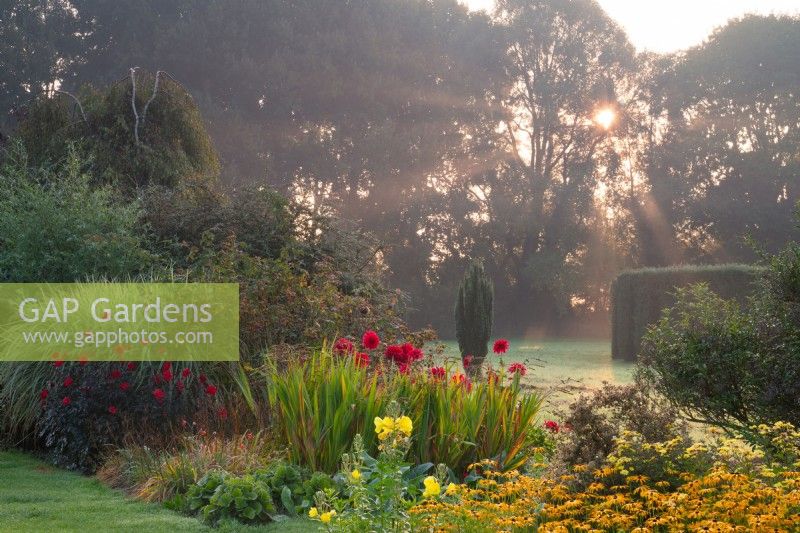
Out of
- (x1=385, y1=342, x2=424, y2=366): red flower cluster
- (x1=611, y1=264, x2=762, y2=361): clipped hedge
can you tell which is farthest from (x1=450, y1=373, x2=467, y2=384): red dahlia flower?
(x1=611, y1=264, x2=762, y2=361): clipped hedge

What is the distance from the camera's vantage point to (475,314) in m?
17.5

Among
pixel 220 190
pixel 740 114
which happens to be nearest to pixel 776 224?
pixel 740 114

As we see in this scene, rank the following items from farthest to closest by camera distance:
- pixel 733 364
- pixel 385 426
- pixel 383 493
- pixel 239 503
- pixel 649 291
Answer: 1. pixel 649 291
2. pixel 733 364
3. pixel 239 503
4. pixel 383 493
5. pixel 385 426

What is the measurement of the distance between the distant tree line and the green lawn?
2344cm

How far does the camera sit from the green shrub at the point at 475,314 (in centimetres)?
1748

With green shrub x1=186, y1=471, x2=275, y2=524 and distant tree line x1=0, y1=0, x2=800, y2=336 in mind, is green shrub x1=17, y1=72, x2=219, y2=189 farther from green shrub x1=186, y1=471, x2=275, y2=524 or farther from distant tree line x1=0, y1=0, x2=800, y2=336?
distant tree line x1=0, y1=0, x2=800, y2=336

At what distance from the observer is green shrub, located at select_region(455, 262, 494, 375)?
17484 mm

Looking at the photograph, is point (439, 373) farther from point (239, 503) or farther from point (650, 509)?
point (650, 509)

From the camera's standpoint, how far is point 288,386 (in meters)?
6.79

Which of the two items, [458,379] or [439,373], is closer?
[458,379]

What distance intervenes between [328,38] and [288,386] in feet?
90.2

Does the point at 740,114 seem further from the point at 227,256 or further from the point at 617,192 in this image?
the point at 227,256

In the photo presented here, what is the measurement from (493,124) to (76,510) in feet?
96.1

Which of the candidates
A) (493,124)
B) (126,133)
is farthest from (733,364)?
(493,124)
